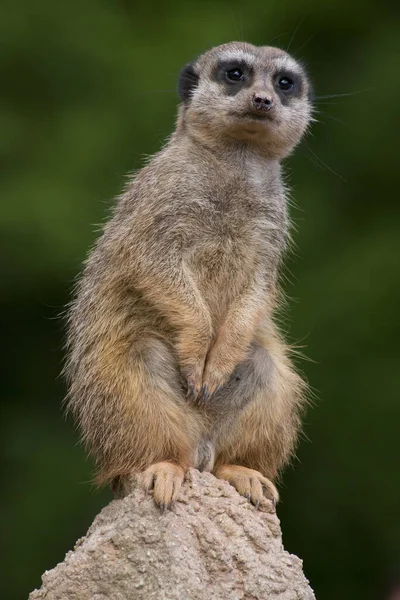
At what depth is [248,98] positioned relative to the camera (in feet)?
17.7

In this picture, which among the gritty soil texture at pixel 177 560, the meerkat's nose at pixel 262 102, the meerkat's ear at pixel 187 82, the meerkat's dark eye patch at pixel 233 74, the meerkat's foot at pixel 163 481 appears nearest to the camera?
the gritty soil texture at pixel 177 560

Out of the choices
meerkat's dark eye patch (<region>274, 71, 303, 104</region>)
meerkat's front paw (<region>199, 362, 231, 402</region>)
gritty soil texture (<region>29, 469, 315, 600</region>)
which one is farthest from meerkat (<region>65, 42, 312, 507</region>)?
gritty soil texture (<region>29, 469, 315, 600</region>)

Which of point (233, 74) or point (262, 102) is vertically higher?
point (233, 74)

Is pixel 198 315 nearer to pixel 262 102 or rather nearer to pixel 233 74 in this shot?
pixel 262 102

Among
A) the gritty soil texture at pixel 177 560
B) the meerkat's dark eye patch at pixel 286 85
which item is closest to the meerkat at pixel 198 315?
the meerkat's dark eye patch at pixel 286 85

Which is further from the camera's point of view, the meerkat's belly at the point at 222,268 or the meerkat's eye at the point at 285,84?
the meerkat's eye at the point at 285,84

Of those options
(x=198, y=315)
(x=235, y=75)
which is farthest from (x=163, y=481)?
(x=235, y=75)

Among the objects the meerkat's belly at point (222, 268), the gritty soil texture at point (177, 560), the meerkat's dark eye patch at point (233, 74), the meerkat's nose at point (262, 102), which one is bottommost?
the gritty soil texture at point (177, 560)

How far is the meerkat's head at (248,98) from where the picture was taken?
17.7 ft

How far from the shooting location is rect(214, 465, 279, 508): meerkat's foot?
4953 millimetres

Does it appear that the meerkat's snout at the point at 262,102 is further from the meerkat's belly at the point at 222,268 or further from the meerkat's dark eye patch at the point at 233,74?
the meerkat's belly at the point at 222,268

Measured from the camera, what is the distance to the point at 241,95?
17.9 ft

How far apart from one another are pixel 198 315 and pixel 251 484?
27.1 inches

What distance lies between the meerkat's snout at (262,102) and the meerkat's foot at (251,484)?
1.44 metres
